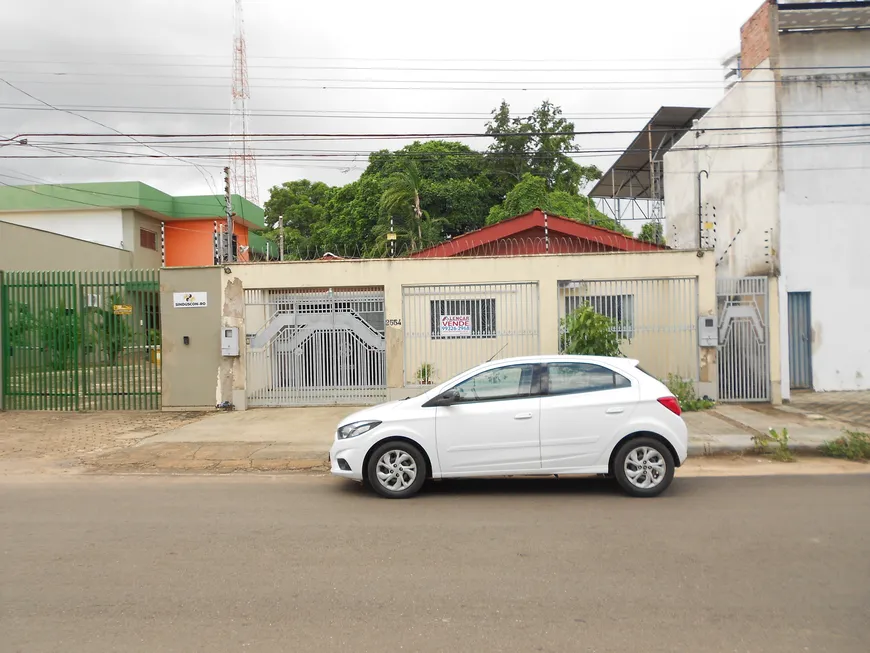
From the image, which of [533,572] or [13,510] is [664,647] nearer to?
[533,572]

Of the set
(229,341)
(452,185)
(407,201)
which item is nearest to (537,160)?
(452,185)

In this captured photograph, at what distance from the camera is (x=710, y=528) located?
19.8 ft

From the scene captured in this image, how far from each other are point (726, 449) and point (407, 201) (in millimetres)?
19903

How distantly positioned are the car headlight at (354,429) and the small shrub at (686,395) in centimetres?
725

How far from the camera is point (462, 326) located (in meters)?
13.4

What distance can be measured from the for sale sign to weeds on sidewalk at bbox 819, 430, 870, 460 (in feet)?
20.6

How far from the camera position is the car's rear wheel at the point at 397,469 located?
7273mm

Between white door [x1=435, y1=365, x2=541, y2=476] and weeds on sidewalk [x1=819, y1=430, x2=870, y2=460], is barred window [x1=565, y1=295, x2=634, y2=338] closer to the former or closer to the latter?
weeds on sidewalk [x1=819, y1=430, x2=870, y2=460]

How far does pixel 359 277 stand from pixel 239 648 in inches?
401

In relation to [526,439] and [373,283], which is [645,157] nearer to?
[373,283]

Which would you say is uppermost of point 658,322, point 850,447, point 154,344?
point 658,322

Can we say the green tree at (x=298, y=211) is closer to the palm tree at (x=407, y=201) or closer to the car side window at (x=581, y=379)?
the palm tree at (x=407, y=201)

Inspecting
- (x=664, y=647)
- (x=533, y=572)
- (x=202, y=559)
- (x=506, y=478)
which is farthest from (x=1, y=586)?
(x=506, y=478)

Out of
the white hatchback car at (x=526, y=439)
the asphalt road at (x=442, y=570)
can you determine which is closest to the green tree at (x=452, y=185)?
the white hatchback car at (x=526, y=439)
